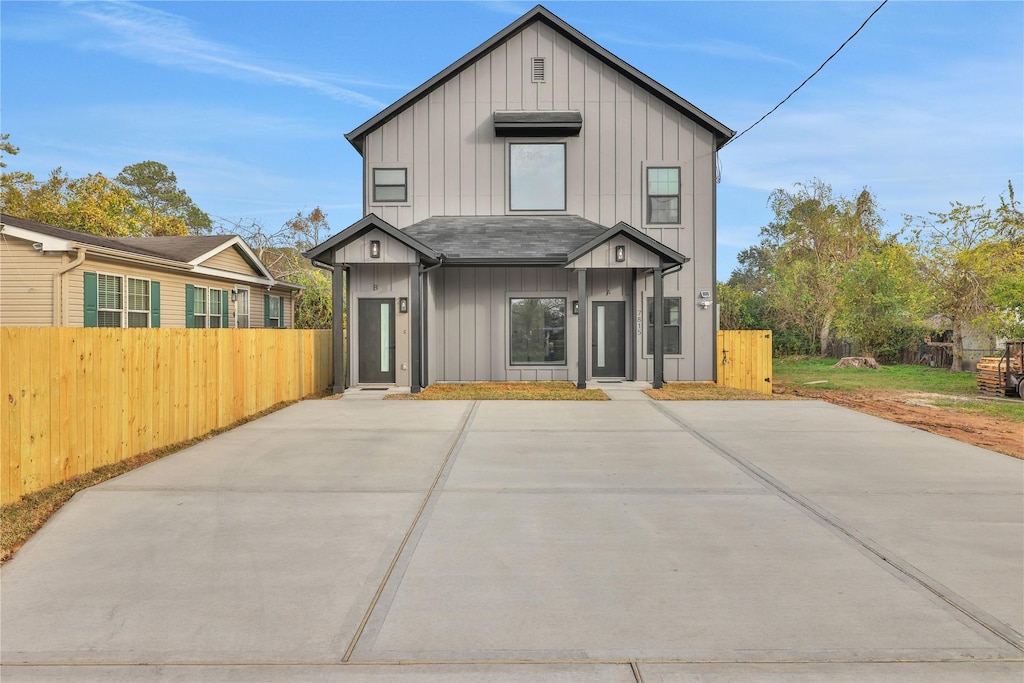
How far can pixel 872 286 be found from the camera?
2808cm

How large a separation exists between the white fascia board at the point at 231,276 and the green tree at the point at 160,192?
3423 centimetres

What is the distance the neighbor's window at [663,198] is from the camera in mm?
17578

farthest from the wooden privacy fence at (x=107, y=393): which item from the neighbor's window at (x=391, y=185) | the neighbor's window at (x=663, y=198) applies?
the neighbor's window at (x=663, y=198)

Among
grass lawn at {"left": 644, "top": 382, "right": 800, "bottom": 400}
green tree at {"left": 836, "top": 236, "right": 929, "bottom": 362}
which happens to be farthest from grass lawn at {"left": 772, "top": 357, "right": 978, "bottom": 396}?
grass lawn at {"left": 644, "top": 382, "right": 800, "bottom": 400}

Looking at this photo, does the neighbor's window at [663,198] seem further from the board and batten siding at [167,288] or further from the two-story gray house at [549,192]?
the board and batten siding at [167,288]

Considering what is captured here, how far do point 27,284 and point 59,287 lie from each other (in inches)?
29.7

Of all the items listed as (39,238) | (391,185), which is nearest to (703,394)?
(391,185)

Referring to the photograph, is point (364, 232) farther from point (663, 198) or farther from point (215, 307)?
point (215, 307)

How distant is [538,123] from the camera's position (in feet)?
56.2

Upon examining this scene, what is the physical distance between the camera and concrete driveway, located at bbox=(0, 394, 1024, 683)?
3205 mm

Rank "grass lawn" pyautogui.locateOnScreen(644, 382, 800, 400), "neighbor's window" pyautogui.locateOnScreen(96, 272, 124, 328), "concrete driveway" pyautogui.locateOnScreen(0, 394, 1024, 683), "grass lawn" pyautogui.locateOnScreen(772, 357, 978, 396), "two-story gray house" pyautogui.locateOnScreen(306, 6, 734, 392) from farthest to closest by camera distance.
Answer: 1. "grass lawn" pyautogui.locateOnScreen(772, 357, 978, 396)
2. "two-story gray house" pyautogui.locateOnScreen(306, 6, 734, 392)
3. "neighbor's window" pyautogui.locateOnScreen(96, 272, 124, 328)
4. "grass lawn" pyautogui.locateOnScreen(644, 382, 800, 400)
5. "concrete driveway" pyautogui.locateOnScreen(0, 394, 1024, 683)

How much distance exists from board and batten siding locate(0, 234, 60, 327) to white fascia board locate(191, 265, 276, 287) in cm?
491

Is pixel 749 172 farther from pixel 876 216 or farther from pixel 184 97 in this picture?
pixel 184 97

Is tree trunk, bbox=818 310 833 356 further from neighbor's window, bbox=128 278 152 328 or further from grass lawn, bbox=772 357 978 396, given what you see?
neighbor's window, bbox=128 278 152 328
